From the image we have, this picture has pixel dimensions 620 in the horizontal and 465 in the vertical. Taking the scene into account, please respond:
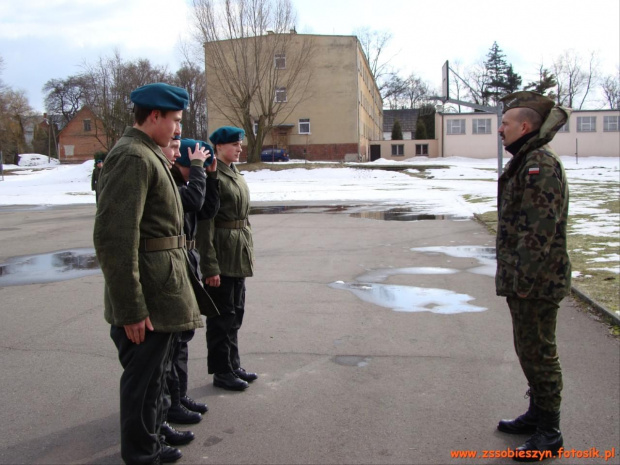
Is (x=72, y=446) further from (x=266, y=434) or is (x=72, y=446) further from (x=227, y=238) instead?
(x=227, y=238)

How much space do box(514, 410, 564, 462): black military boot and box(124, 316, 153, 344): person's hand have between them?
223 centimetres

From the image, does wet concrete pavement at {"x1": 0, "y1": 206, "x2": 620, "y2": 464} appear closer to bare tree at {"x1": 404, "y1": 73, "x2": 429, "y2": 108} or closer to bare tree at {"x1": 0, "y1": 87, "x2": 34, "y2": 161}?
bare tree at {"x1": 0, "y1": 87, "x2": 34, "y2": 161}

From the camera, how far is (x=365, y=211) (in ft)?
61.5

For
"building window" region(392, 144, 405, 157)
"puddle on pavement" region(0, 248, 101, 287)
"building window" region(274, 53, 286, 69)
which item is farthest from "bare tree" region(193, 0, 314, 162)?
"puddle on pavement" region(0, 248, 101, 287)

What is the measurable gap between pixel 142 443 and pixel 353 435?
4.35ft

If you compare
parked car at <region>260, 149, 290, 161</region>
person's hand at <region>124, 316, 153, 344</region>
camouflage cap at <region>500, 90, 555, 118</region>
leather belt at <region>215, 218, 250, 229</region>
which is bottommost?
person's hand at <region>124, 316, 153, 344</region>

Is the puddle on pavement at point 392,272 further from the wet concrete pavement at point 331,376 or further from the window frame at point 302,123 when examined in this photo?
the window frame at point 302,123

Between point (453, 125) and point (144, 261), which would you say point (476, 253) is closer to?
point (144, 261)

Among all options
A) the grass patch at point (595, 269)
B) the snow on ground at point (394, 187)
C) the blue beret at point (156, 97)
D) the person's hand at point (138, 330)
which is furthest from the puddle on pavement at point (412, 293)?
the snow on ground at point (394, 187)

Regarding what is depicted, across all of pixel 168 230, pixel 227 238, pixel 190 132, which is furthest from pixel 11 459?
pixel 190 132

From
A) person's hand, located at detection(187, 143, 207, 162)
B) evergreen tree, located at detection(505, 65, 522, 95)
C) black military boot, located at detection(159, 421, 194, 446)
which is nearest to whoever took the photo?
black military boot, located at detection(159, 421, 194, 446)

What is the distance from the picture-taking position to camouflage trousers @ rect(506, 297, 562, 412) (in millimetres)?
3391


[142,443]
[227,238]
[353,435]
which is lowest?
[353,435]

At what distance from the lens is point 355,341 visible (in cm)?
563
